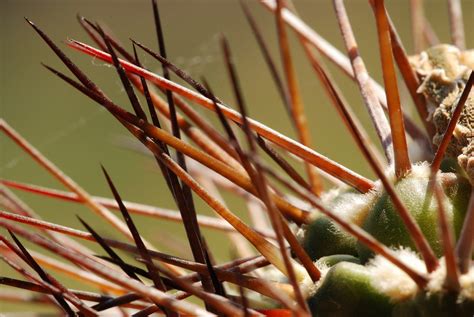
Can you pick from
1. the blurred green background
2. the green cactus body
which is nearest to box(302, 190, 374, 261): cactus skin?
the green cactus body

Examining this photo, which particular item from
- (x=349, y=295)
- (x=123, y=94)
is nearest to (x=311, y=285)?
(x=349, y=295)

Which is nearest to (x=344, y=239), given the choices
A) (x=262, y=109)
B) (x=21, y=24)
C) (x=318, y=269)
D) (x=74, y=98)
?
(x=318, y=269)

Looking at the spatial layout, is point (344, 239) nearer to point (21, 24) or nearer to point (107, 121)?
point (107, 121)

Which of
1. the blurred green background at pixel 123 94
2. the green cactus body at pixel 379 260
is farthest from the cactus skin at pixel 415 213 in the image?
the blurred green background at pixel 123 94

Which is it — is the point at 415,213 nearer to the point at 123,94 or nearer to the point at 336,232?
the point at 336,232

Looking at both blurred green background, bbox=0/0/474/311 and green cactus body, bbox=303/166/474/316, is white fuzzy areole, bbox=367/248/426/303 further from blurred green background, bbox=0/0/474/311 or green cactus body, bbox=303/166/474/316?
blurred green background, bbox=0/0/474/311

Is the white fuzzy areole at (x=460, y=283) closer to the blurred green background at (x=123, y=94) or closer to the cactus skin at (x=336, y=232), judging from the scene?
the cactus skin at (x=336, y=232)
